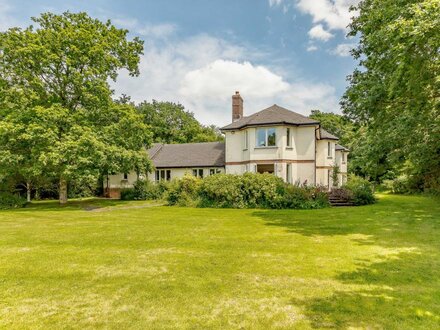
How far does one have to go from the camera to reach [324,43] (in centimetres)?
2103

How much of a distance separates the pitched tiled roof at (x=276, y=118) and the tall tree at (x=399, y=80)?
7845 mm

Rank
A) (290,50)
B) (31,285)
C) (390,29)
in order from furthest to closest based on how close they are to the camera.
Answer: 1. (290,50)
2. (390,29)
3. (31,285)

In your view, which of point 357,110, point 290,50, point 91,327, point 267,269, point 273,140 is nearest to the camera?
point 91,327

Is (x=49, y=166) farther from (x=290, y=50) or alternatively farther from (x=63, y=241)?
A: (x=290, y=50)

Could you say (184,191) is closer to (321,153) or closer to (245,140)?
(245,140)

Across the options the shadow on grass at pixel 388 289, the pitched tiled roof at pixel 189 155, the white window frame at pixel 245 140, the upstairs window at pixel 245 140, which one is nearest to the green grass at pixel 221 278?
the shadow on grass at pixel 388 289

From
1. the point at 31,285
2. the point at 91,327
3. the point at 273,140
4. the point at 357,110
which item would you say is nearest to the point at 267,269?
the point at 91,327

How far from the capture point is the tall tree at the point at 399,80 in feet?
30.6

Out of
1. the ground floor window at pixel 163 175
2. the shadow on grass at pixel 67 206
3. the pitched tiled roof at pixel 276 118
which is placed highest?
the pitched tiled roof at pixel 276 118

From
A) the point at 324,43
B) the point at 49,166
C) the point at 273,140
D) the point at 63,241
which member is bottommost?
the point at 63,241

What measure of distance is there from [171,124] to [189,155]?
25.1 meters

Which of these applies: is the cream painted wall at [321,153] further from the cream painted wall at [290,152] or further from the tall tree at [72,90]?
the tall tree at [72,90]

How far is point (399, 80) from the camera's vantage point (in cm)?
1143

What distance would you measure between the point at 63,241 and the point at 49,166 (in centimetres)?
1302
